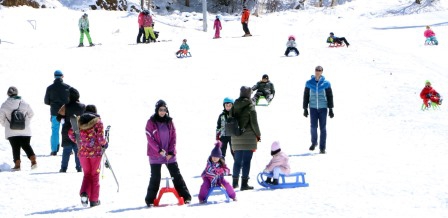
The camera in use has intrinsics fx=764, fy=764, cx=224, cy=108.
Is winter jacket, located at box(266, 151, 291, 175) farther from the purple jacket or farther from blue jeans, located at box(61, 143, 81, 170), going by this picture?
blue jeans, located at box(61, 143, 81, 170)

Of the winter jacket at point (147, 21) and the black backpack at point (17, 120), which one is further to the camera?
the winter jacket at point (147, 21)

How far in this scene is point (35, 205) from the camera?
10117mm

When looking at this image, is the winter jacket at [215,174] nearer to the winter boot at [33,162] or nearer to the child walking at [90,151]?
the child walking at [90,151]

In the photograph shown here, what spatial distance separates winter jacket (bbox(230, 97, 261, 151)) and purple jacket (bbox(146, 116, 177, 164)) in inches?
55.5

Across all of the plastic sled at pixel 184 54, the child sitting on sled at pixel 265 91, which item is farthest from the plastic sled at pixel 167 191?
the plastic sled at pixel 184 54

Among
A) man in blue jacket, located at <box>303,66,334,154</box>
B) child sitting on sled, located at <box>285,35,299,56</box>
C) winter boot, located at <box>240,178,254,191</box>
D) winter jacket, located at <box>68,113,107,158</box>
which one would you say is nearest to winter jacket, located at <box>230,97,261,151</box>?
winter boot, located at <box>240,178,254,191</box>

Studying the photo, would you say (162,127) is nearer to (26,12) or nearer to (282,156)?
(282,156)

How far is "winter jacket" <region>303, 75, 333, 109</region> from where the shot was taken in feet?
45.2

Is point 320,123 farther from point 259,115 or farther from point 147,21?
point 147,21

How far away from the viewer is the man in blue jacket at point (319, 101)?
1376cm

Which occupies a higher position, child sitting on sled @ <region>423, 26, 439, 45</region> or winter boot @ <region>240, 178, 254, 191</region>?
child sitting on sled @ <region>423, 26, 439, 45</region>

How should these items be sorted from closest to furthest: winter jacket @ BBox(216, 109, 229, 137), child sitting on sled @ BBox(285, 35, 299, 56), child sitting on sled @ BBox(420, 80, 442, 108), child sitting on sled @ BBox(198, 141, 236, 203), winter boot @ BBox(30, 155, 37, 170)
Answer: child sitting on sled @ BBox(198, 141, 236, 203) < winter jacket @ BBox(216, 109, 229, 137) < winter boot @ BBox(30, 155, 37, 170) < child sitting on sled @ BBox(420, 80, 442, 108) < child sitting on sled @ BBox(285, 35, 299, 56)

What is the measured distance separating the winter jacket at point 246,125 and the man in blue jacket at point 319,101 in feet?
11.1

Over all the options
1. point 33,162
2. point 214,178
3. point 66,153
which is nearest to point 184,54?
point 33,162
